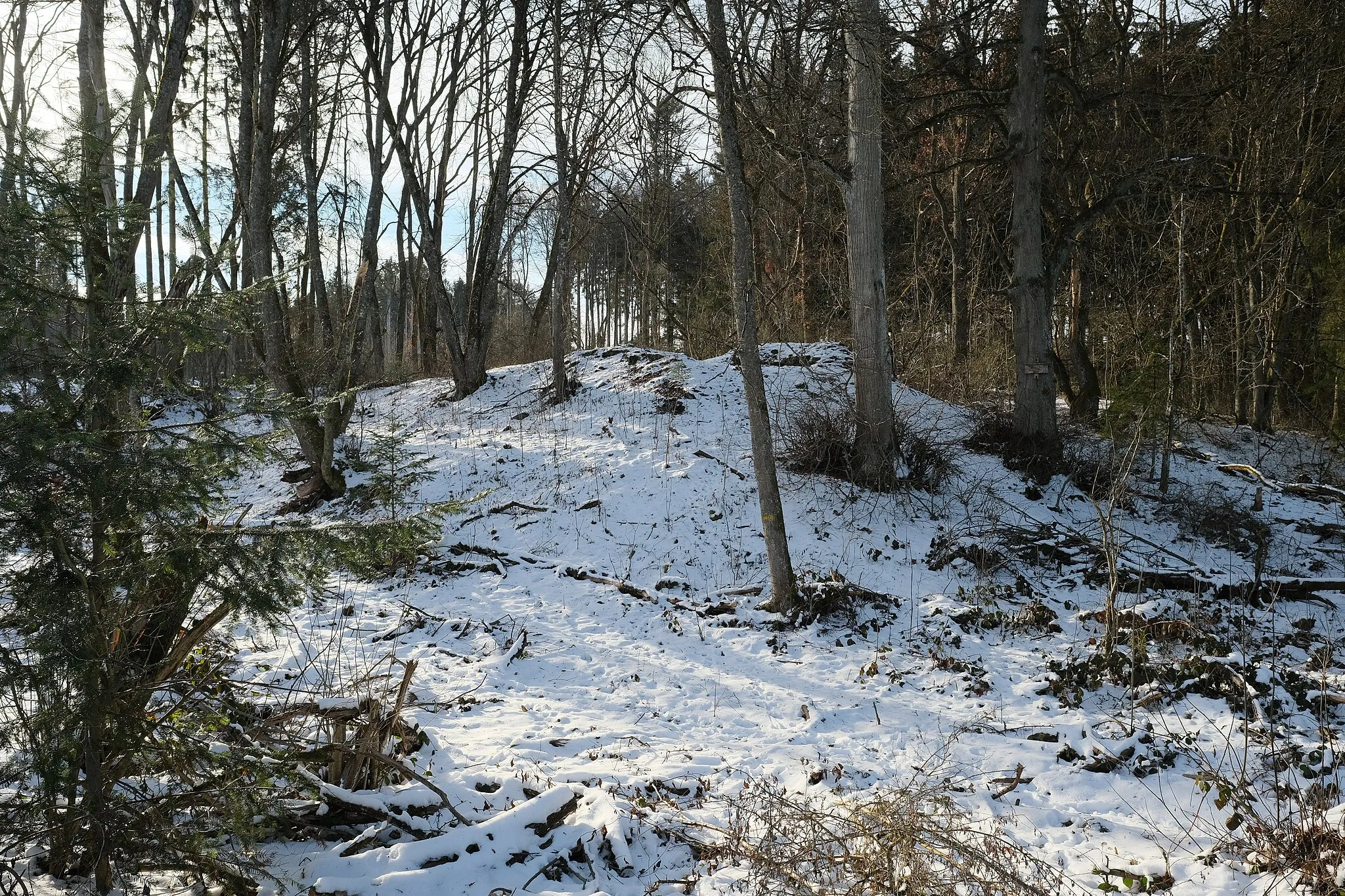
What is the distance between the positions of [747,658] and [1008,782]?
232 centimetres

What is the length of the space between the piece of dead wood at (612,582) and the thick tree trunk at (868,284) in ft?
10.7

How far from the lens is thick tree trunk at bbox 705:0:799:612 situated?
18.6 ft

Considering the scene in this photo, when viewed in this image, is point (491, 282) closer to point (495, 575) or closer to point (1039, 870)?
point (495, 575)

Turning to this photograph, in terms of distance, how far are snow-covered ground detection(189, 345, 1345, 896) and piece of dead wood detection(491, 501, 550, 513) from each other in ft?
0.10

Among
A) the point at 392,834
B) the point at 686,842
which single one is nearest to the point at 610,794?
the point at 686,842

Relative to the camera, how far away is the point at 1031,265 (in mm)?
9648

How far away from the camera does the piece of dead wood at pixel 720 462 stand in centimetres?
934

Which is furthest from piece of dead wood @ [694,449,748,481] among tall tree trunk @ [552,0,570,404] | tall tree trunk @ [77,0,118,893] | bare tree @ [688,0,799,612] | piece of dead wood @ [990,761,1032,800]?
tall tree trunk @ [77,0,118,893]

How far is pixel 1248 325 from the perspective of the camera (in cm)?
1206

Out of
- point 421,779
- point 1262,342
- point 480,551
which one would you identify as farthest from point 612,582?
point 1262,342

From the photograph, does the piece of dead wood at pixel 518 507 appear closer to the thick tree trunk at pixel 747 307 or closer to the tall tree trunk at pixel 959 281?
the thick tree trunk at pixel 747 307

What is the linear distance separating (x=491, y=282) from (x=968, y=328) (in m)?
9.67

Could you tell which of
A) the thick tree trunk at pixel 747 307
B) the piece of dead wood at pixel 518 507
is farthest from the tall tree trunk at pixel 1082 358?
the piece of dead wood at pixel 518 507

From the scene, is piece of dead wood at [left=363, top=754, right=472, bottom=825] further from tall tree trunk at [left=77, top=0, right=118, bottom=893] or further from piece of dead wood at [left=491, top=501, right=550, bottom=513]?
piece of dead wood at [left=491, top=501, right=550, bottom=513]
